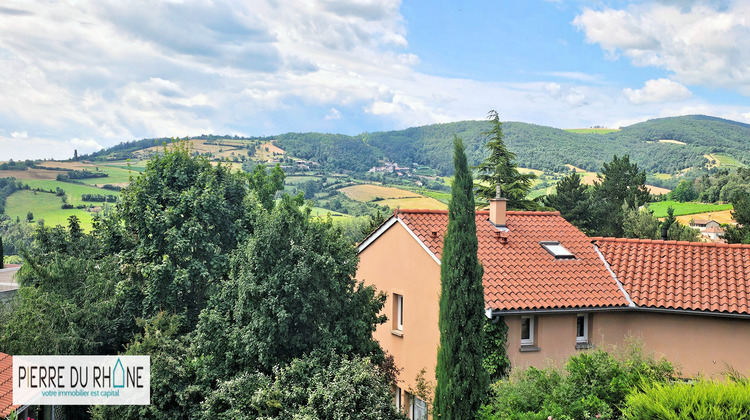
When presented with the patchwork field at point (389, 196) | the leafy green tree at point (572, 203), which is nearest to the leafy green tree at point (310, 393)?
the leafy green tree at point (572, 203)

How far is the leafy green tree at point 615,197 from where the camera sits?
49.3 metres

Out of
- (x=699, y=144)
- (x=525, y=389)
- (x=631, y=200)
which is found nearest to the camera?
(x=525, y=389)

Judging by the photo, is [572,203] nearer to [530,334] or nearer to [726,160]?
[530,334]

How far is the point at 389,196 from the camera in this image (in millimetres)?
93375

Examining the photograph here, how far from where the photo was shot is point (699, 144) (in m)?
136

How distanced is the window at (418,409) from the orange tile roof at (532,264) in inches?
165

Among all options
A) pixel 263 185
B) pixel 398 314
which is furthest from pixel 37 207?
pixel 398 314

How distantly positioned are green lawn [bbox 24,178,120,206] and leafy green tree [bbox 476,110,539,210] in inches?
2521

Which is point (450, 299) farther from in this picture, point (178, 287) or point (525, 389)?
point (178, 287)

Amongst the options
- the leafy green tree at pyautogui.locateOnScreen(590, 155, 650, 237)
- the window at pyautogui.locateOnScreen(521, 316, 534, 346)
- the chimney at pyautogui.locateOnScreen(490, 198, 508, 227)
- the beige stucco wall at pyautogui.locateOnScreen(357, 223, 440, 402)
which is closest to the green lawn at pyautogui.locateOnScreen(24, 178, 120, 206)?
the leafy green tree at pyautogui.locateOnScreen(590, 155, 650, 237)

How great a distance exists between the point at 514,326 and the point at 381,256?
6.22 meters

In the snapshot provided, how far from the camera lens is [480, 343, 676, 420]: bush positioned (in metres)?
9.83

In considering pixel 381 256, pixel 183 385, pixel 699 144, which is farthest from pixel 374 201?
pixel 699 144

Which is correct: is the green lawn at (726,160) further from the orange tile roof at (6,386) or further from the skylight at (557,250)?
the orange tile roof at (6,386)
